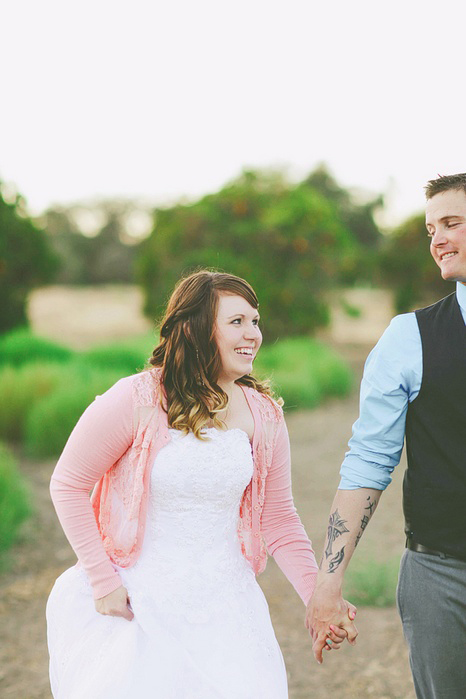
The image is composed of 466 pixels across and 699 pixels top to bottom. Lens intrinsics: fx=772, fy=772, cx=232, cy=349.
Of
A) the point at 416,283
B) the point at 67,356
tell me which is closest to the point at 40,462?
the point at 67,356

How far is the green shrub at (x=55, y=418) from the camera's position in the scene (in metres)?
8.67

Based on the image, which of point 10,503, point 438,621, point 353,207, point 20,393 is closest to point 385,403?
point 438,621

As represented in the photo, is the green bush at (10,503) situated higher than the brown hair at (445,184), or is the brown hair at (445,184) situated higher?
the brown hair at (445,184)

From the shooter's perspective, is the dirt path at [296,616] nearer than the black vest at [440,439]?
No

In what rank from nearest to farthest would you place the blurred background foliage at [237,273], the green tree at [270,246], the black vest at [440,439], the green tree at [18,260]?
the black vest at [440,439] → the blurred background foliage at [237,273] → the green tree at [18,260] → the green tree at [270,246]

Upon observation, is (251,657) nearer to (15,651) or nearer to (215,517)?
(215,517)

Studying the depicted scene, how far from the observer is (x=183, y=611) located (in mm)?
2402

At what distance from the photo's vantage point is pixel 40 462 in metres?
8.70

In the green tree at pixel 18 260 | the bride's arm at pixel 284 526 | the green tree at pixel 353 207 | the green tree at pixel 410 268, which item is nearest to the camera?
the bride's arm at pixel 284 526

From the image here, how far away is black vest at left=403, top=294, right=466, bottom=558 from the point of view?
7.80ft

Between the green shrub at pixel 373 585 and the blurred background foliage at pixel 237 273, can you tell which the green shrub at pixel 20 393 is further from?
the green shrub at pixel 373 585

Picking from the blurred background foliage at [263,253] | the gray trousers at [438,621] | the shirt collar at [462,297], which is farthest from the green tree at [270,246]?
the gray trousers at [438,621]

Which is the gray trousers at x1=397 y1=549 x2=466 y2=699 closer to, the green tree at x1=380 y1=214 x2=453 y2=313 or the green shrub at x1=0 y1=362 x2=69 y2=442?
the green shrub at x1=0 y1=362 x2=69 y2=442

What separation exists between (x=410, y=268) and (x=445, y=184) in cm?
1631
